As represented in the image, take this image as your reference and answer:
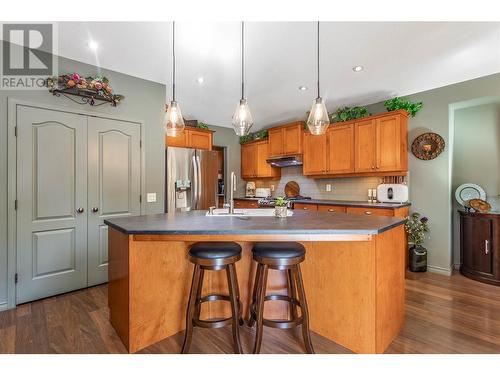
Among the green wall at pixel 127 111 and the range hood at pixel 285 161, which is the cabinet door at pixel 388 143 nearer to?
the range hood at pixel 285 161

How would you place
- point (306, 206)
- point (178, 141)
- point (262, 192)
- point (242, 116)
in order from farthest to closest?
point (262, 192)
point (178, 141)
point (306, 206)
point (242, 116)

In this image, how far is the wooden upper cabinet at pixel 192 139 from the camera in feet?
14.1

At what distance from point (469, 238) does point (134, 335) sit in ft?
13.0

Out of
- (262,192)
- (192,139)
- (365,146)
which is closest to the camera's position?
(365,146)

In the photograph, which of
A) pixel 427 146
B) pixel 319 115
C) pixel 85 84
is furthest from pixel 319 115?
pixel 85 84

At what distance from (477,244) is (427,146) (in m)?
1.37

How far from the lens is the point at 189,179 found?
4.07m

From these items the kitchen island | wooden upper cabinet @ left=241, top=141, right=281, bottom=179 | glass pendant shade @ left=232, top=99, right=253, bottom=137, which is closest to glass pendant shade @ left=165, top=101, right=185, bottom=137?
glass pendant shade @ left=232, top=99, right=253, bottom=137

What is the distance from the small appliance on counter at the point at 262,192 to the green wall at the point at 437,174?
279 centimetres

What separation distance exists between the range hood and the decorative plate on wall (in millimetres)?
1831

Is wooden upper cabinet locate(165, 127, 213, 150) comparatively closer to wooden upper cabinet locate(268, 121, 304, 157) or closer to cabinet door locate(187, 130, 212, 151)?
cabinet door locate(187, 130, 212, 151)

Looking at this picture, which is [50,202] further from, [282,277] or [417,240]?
[417,240]

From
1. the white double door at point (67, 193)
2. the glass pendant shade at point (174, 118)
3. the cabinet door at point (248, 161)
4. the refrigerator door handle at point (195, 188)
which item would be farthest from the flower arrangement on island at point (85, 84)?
the cabinet door at point (248, 161)

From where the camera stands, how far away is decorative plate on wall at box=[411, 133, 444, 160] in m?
3.38
